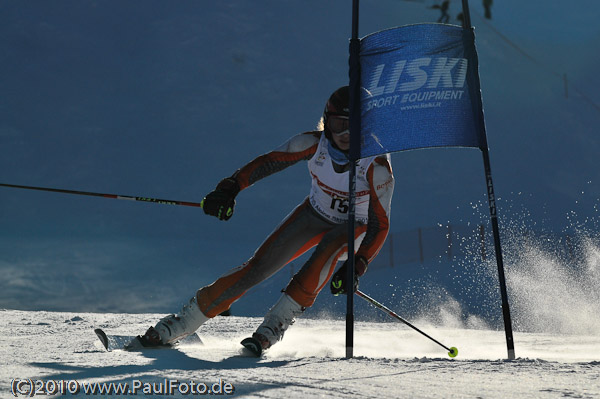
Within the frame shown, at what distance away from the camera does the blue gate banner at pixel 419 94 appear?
186 inches

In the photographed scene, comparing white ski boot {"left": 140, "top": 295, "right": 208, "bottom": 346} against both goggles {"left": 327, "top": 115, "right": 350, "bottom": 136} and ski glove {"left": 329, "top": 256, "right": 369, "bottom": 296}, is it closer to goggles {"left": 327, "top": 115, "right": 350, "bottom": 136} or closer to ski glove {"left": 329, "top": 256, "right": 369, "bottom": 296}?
ski glove {"left": 329, "top": 256, "right": 369, "bottom": 296}

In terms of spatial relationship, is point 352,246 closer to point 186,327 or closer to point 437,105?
point 437,105

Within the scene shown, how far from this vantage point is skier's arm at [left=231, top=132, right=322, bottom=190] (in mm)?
5469

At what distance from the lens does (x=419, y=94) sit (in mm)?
4723

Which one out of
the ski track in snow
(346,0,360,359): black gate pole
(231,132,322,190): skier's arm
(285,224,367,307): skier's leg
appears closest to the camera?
the ski track in snow

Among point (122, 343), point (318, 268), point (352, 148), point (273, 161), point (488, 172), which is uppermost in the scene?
point (273, 161)

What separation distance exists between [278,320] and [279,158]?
4.89 ft

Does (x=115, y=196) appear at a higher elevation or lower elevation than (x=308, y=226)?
higher

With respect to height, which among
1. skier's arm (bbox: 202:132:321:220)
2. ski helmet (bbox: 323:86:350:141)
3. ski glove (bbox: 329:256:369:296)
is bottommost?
ski glove (bbox: 329:256:369:296)

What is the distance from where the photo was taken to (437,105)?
473 cm

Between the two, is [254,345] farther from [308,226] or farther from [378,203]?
[378,203]

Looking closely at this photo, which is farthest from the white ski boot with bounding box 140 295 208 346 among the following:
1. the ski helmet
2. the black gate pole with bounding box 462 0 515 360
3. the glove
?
the black gate pole with bounding box 462 0 515 360

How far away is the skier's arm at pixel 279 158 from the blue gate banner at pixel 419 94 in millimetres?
804

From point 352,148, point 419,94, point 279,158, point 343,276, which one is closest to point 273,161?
point 279,158
